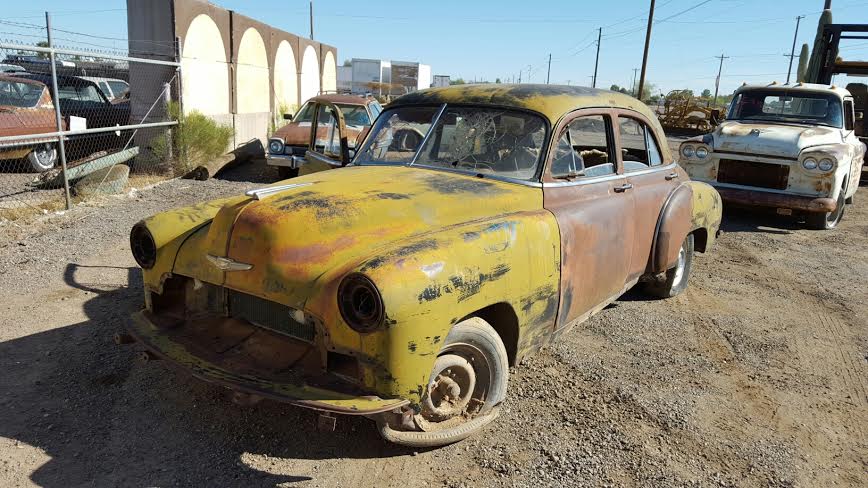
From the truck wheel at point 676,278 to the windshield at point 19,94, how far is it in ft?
33.9

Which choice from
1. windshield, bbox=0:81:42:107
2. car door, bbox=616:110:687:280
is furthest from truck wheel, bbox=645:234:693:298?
windshield, bbox=0:81:42:107

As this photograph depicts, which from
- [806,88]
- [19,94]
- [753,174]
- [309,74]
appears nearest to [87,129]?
[19,94]

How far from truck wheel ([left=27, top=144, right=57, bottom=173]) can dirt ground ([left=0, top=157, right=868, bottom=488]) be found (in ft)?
20.0

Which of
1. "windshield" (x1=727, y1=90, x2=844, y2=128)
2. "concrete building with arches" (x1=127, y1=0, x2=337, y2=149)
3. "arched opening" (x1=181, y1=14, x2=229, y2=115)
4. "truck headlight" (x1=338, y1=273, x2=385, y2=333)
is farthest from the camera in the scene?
"arched opening" (x1=181, y1=14, x2=229, y2=115)

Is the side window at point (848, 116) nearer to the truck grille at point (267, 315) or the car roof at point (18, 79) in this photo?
the truck grille at point (267, 315)

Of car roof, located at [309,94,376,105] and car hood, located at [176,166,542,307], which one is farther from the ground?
car roof, located at [309,94,376,105]

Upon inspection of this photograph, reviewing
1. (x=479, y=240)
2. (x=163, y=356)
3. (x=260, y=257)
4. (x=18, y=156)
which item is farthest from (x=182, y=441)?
(x=18, y=156)

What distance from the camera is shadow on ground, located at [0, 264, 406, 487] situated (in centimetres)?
289

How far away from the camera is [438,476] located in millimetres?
2955

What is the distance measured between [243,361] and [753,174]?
8.19 m

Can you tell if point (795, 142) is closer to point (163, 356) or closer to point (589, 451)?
point (589, 451)

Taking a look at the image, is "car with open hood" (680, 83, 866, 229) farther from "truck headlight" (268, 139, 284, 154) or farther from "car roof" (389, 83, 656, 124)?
"truck headlight" (268, 139, 284, 154)

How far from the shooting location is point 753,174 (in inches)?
348

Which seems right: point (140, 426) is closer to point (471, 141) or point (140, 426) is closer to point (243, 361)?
point (243, 361)
